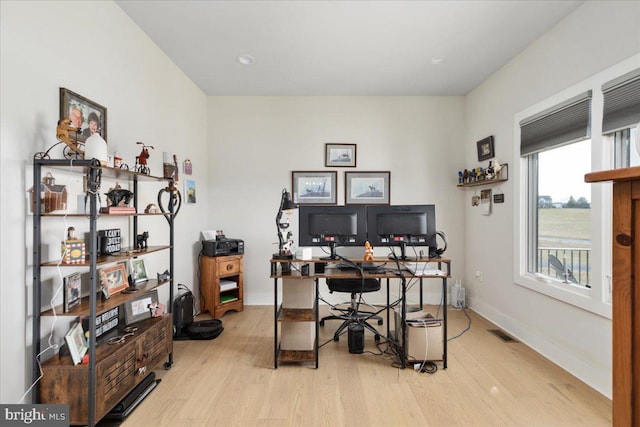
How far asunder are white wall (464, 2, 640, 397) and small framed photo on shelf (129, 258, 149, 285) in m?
3.60

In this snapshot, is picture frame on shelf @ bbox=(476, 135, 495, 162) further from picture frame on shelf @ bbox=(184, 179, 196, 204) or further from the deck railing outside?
picture frame on shelf @ bbox=(184, 179, 196, 204)

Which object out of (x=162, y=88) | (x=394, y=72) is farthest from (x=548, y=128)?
(x=162, y=88)

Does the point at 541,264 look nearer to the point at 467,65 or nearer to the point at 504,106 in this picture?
the point at 504,106

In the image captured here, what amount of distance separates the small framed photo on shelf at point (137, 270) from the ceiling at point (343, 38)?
6.92ft

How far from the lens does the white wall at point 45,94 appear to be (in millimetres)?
1542

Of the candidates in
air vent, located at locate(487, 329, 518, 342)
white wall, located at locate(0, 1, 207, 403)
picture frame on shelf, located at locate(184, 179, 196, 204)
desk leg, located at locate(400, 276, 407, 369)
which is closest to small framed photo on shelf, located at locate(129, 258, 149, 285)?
white wall, located at locate(0, 1, 207, 403)

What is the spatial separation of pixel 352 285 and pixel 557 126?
238cm

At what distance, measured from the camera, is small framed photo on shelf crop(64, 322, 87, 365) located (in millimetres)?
1656

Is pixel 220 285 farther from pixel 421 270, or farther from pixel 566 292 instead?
pixel 566 292

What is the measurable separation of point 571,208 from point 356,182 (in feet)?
7.82

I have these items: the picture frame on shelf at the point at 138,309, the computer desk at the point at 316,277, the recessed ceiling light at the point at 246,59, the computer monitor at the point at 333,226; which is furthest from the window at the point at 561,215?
the picture frame on shelf at the point at 138,309

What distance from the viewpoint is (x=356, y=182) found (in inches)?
163

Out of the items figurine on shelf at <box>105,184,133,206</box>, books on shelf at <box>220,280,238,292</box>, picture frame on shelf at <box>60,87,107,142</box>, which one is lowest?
books on shelf at <box>220,280,238,292</box>

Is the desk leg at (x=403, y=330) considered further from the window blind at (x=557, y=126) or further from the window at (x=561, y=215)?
the window blind at (x=557, y=126)
